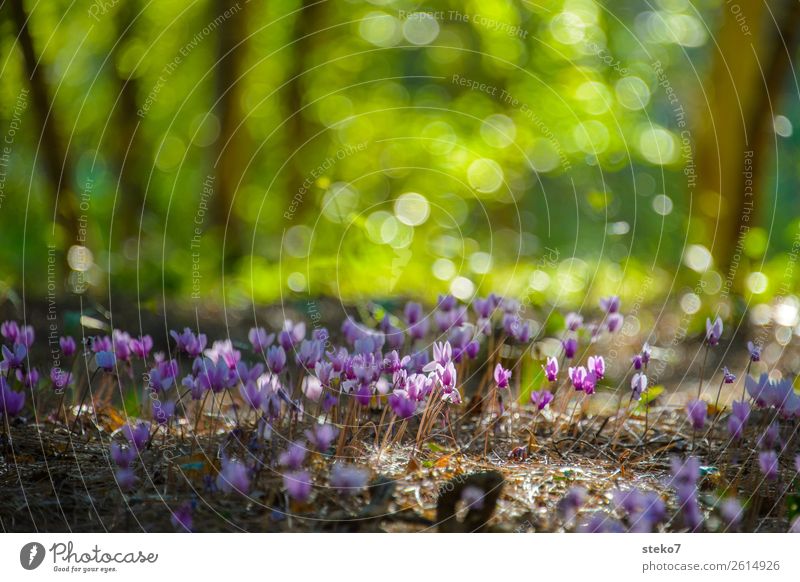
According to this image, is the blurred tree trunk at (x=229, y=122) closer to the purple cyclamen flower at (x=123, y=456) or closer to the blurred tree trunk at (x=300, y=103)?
the blurred tree trunk at (x=300, y=103)

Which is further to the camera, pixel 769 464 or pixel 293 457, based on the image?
pixel 769 464

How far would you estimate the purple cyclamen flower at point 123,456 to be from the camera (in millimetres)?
1732

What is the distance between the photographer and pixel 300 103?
15.3 feet

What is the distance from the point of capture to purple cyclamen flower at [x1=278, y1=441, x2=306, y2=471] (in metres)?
1.69

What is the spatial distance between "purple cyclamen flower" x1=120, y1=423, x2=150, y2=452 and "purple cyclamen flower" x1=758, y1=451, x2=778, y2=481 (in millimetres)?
Result: 1548

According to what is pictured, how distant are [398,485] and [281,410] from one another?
42 cm

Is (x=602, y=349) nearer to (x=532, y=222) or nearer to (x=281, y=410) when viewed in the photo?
(x=281, y=410)

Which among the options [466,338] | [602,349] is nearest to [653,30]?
[602,349]

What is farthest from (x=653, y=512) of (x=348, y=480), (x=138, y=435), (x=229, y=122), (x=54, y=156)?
(x=229, y=122)

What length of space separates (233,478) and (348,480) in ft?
0.87

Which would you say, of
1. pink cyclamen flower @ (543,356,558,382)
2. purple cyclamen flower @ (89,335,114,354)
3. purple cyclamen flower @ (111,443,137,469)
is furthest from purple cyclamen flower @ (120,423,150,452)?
pink cyclamen flower @ (543,356,558,382)

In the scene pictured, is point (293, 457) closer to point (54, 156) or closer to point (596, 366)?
point (596, 366)

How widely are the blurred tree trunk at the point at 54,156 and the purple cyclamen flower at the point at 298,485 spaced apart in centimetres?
212

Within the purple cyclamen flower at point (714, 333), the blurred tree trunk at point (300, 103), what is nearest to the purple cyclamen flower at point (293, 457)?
the purple cyclamen flower at point (714, 333)
